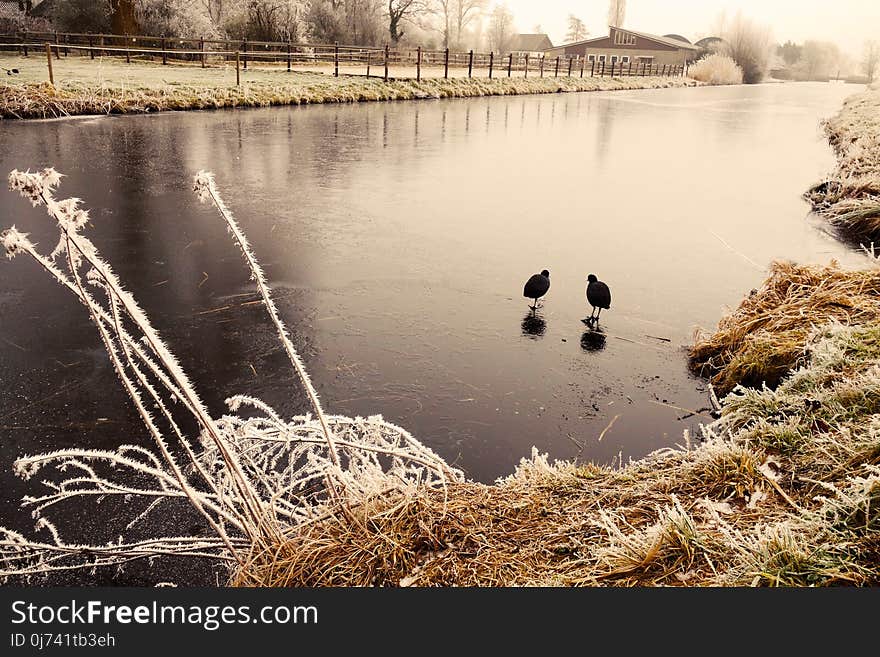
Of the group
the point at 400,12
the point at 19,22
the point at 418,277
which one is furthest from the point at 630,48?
the point at 418,277

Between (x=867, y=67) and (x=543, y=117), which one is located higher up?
(x=867, y=67)

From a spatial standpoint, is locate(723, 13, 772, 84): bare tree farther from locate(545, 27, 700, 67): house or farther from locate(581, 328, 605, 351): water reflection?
locate(581, 328, 605, 351): water reflection

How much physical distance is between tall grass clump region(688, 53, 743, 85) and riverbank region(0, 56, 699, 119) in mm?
38545

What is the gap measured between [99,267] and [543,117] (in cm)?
2209

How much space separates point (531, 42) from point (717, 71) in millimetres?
42358

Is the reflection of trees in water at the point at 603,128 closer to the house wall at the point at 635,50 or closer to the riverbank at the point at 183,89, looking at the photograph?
the riverbank at the point at 183,89

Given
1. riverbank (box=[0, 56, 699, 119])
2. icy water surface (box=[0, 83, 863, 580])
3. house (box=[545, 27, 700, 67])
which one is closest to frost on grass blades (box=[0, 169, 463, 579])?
icy water surface (box=[0, 83, 863, 580])

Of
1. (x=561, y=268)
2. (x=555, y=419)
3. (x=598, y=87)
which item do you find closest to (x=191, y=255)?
(x=561, y=268)

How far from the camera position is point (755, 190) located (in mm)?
10984

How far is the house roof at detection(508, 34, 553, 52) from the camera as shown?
99.2 m

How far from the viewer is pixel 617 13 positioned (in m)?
89.1

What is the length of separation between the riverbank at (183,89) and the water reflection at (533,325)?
49.3ft

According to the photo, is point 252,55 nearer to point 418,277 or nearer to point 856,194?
point 856,194

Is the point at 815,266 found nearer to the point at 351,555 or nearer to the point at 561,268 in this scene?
the point at 561,268
